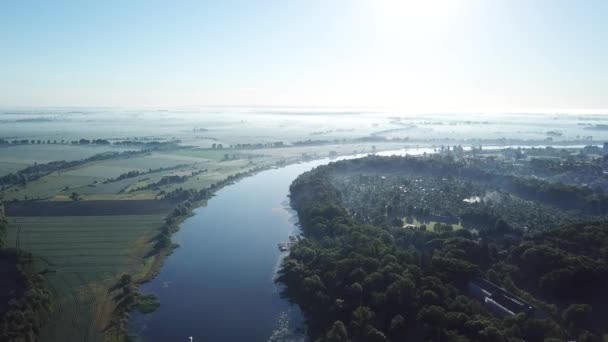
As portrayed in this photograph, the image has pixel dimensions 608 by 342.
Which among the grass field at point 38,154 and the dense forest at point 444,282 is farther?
the grass field at point 38,154

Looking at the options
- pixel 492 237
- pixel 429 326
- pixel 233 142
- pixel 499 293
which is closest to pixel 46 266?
pixel 429 326

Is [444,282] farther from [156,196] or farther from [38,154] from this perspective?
[38,154]

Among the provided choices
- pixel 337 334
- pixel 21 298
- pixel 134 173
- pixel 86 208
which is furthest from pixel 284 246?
pixel 134 173

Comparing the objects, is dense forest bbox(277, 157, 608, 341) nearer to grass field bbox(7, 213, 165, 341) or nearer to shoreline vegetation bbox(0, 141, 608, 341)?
shoreline vegetation bbox(0, 141, 608, 341)

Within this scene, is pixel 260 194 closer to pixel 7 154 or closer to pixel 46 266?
pixel 46 266

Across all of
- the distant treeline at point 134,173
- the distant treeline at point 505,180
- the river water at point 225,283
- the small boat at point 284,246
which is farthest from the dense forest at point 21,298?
the distant treeline at point 505,180

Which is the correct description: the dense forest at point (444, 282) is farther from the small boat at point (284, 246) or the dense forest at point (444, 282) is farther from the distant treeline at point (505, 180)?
the distant treeline at point (505, 180)
